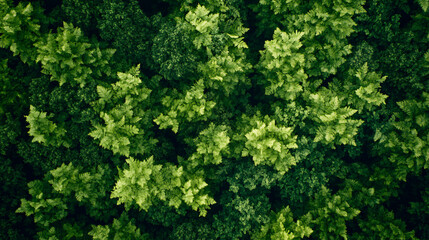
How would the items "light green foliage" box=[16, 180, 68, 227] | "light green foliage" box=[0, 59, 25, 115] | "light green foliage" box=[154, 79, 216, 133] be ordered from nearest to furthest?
1. "light green foliage" box=[16, 180, 68, 227]
2. "light green foliage" box=[0, 59, 25, 115]
3. "light green foliage" box=[154, 79, 216, 133]

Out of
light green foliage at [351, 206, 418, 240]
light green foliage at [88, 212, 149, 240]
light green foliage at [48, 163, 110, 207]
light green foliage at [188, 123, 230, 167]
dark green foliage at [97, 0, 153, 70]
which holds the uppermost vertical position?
dark green foliage at [97, 0, 153, 70]

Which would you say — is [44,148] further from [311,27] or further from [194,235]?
[311,27]

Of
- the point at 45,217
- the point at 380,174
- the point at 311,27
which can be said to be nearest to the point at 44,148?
the point at 45,217

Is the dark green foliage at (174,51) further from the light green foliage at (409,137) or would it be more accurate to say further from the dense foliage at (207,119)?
the light green foliage at (409,137)

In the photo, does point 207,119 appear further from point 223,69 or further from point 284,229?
point 284,229

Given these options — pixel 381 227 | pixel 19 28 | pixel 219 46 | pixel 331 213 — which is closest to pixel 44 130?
pixel 19 28

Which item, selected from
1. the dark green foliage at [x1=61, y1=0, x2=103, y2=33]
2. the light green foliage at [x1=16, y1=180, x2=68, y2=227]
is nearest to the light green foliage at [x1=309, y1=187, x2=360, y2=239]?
the light green foliage at [x1=16, y1=180, x2=68, y2=227]

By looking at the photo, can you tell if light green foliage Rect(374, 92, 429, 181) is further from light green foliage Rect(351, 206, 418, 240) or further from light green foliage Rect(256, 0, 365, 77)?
light green foliage Rect(256, 0, 365, 77)
